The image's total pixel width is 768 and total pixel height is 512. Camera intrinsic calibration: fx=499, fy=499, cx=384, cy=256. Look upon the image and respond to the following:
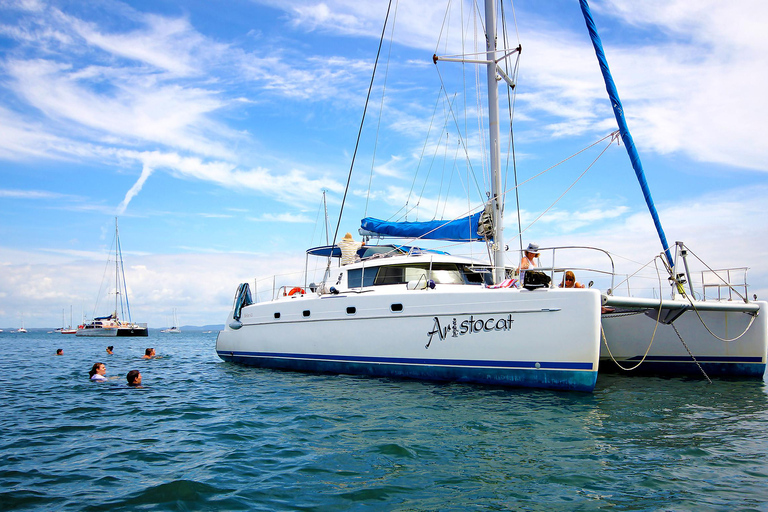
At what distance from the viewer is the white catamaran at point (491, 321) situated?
27.8 feet

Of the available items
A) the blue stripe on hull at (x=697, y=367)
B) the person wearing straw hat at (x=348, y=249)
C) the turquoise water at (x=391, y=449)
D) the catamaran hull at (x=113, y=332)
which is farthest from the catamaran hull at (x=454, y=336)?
the catamaran hull at (x=113, y=332)

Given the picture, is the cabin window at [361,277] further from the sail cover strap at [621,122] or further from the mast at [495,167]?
the sail cover strap at [621,122]

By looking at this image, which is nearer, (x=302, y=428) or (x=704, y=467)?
(x=704, y=467)

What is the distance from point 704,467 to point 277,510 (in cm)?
416

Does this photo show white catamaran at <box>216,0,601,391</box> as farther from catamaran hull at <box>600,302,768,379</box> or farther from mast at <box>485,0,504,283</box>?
catamaran hull at <box>600,302,768,379</box>

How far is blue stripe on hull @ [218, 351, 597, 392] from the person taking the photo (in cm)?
841

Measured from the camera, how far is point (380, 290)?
10.8 meters

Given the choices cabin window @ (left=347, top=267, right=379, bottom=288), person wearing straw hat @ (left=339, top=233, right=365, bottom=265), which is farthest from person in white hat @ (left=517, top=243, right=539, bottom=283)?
person wearing straw hat @ (left=339, top=233, right=365, bottom=265)

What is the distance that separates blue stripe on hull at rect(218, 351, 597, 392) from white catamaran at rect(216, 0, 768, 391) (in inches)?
0.9

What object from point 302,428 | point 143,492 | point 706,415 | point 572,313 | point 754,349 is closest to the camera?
point 143,492

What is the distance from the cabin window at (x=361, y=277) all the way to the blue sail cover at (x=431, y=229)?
1.73 meters

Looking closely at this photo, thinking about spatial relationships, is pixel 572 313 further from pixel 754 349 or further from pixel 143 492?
pixel 143 492

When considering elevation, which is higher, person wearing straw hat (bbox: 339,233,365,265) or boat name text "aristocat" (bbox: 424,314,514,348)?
person wearing straw hat (bbox: 339,233,365,265)

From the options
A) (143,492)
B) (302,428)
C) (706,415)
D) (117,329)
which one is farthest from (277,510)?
(117,329)
